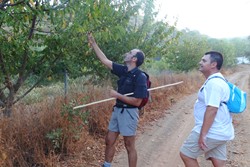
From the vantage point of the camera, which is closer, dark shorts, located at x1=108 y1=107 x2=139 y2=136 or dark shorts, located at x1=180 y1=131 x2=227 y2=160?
dark shorts, located at x1=180 y1=131 x2=227 y2=160

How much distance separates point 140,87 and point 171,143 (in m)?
3.03

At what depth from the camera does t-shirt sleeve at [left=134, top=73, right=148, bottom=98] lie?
3.78m

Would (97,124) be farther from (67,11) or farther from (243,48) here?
(243,48)

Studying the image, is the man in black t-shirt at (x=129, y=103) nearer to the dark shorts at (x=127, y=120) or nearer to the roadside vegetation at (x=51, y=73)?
the dark shorts at (x=127, y=120)

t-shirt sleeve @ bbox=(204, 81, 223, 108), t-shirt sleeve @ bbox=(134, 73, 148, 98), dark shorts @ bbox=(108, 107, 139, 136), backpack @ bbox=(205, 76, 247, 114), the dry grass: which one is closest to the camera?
t-shirt sleeve @ bbox=(204, 81, 223, 108)

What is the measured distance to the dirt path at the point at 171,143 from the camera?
5195 mm

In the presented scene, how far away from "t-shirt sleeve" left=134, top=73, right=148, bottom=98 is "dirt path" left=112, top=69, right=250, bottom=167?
5.82 ft

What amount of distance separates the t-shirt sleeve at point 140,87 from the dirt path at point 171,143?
1.77 m

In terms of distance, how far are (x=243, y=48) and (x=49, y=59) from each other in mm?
73552

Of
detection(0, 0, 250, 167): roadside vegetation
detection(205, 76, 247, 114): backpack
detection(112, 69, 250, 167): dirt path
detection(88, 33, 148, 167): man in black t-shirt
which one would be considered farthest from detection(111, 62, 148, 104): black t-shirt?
detection(112, 69, 250, 167): dirt path

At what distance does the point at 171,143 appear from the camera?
6.37 meters

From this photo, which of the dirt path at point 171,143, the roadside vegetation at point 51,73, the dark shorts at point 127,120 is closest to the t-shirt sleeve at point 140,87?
the dark shorts at point 127,120

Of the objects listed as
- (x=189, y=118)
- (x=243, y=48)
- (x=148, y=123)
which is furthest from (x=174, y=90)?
(x=243, y=48)

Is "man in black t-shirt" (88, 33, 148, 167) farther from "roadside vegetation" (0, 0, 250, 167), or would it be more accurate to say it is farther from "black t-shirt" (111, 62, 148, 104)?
"roadside vegetation" (0, 0, 250, 167)
